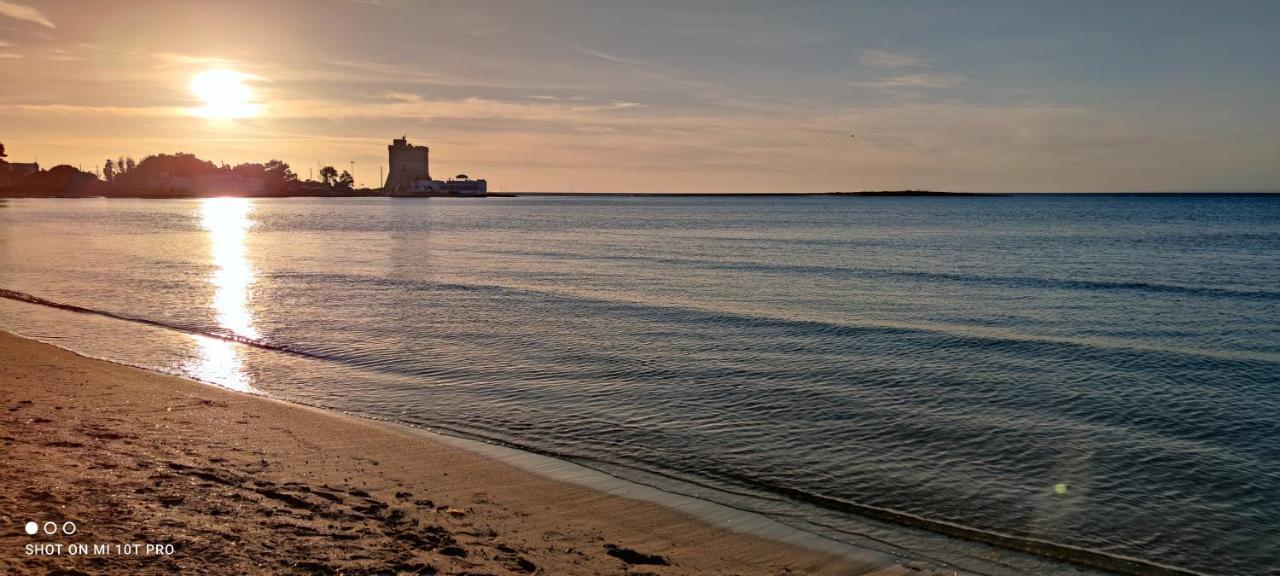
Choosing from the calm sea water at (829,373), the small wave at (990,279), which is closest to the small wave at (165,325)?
the calm sea water at (829,373)

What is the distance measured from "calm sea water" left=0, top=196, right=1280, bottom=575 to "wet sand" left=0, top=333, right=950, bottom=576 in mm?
1343

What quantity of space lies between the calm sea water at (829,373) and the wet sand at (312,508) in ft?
4.41

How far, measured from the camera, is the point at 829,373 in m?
16.6

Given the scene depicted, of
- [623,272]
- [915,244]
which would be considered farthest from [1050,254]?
[623,272]

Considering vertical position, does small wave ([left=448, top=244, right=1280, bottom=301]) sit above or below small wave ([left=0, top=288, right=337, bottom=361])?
above

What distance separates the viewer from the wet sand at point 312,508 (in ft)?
23.0

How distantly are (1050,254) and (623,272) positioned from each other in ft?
87.0

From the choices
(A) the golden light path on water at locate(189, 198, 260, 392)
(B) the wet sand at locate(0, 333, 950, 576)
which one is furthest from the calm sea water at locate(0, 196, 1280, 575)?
(B) the wet sand at locate(0, 333, 950, 576)

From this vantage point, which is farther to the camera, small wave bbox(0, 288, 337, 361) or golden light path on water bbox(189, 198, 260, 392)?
small wave bbox(0, 288, 337, 361)

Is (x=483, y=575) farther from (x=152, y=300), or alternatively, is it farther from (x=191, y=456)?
(x=152, y=300)

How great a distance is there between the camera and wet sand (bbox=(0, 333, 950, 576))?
23.0 feet

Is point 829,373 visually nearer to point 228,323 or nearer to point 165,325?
point 228,323

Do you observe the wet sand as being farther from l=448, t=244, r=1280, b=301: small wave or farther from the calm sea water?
l=448, t=244, r=1280, b=301: small wave

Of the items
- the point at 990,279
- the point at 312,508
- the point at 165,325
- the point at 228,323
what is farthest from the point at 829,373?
the point at 990,279
